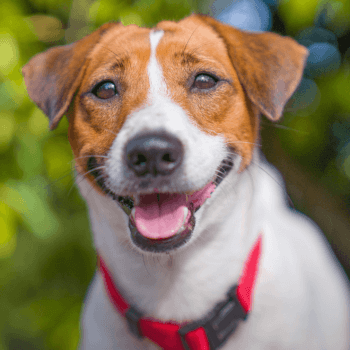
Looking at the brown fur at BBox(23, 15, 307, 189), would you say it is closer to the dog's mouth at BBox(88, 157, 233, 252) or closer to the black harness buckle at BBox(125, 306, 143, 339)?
the dog's mouth at BBox(88, 157, 233, 252)

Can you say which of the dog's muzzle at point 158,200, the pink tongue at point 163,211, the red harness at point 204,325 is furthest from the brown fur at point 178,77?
the red harness at point 204,325

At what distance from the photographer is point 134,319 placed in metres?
1.55

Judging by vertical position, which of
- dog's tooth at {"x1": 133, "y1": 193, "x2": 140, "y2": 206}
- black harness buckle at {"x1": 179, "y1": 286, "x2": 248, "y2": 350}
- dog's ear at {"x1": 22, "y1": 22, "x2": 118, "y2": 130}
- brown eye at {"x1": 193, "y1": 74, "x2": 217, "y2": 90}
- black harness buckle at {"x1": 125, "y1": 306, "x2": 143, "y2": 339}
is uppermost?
brown eye at {"x1": 193, "y1": 74, "x2": 217, "y2": 90}

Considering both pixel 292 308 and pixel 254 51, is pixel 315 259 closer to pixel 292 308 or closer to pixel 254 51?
pixel 292 308

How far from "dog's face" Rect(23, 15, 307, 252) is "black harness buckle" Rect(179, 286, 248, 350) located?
423mm

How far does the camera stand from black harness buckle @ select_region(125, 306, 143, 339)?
155 centimetres

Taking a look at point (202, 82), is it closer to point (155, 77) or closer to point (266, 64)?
point (155, 77)

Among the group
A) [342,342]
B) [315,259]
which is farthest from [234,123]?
[342,342]

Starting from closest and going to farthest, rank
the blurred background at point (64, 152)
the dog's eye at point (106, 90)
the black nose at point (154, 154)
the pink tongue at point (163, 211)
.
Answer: the black nose at point (154, 154) < the pink tongue at point (163, 211) < the dog's eye at point (106, 90) < the blurred background at point (64, 152)

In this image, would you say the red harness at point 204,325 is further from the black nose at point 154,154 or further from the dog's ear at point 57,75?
the dog's ear at point 57,75

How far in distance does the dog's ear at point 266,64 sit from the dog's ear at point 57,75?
A: 0.69 m

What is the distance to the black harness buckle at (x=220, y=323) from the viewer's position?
1509 mm

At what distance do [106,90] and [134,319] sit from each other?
41.9 inches

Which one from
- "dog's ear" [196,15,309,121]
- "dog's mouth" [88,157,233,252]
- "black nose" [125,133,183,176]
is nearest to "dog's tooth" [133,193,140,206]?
"dog's mouth" [88,157,233,252]
